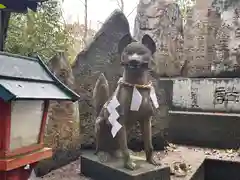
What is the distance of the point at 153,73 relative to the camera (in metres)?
4.64

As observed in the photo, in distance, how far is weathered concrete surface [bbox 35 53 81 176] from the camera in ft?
11.3

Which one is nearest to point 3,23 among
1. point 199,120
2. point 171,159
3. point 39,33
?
point 171,159

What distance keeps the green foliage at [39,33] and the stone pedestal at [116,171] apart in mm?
3852

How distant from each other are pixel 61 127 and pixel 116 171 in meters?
0.98

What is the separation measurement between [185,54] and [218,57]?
2.52 feet

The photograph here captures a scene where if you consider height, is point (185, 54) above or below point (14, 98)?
above

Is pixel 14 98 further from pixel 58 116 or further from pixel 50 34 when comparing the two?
pixel 50 34

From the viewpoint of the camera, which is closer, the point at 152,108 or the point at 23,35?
the point at 152,108

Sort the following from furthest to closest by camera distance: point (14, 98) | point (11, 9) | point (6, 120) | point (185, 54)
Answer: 1. point (185, 54)
2. point (11, 9)
3. point (6, 120)
4. point (14, 98)

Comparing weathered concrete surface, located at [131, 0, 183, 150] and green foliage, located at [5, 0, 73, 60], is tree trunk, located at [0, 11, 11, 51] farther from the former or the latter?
weathered concrete surface, located at [131, 0, 183, 150]

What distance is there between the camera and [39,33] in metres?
7.28

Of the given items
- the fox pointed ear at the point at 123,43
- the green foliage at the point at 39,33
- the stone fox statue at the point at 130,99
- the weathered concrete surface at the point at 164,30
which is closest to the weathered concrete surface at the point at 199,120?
the weathered concrete surface at the point at 164,30

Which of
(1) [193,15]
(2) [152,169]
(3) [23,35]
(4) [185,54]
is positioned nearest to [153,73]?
(2) [152,169]

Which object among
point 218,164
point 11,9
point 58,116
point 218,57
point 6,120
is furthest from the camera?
point 218,57
